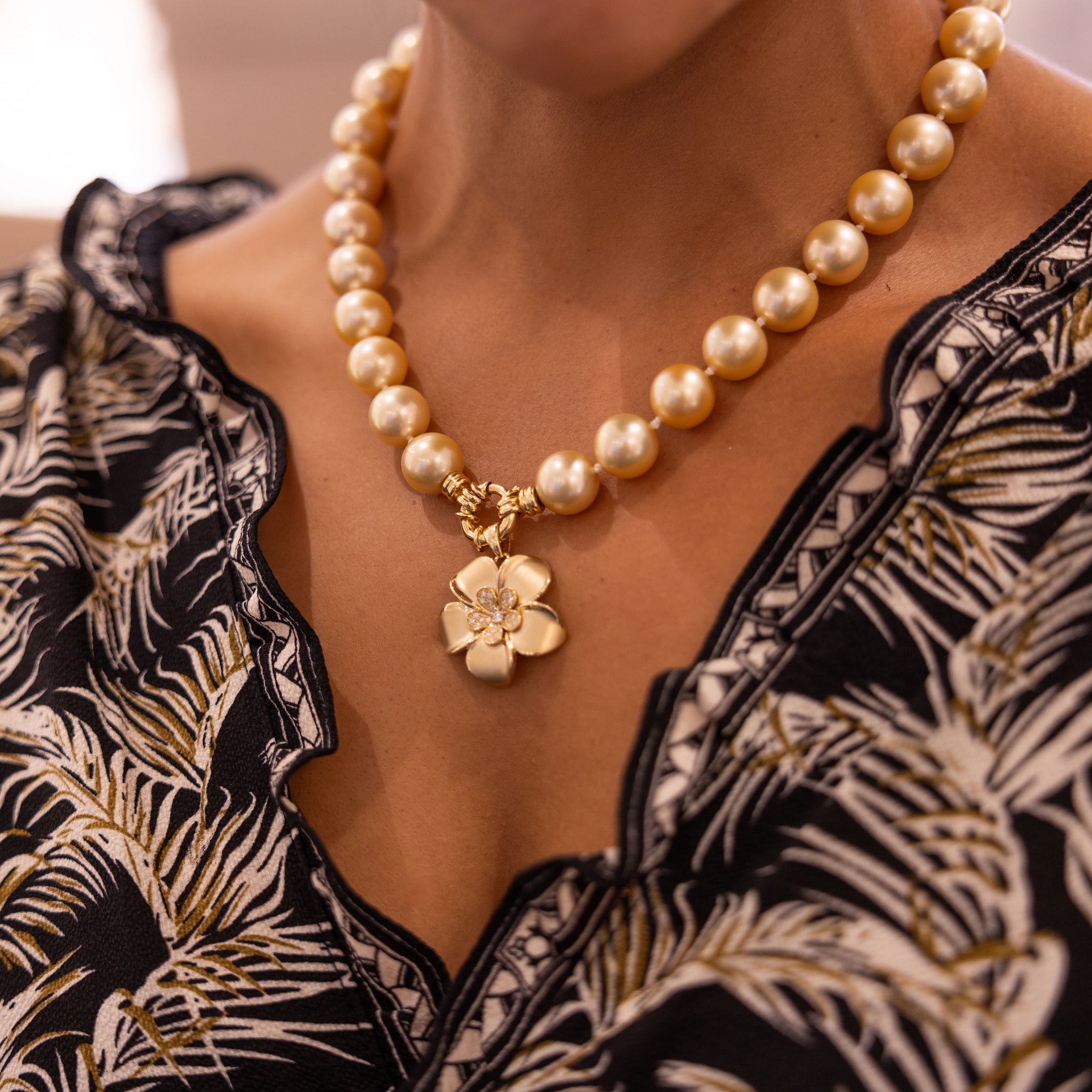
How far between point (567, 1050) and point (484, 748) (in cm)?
17

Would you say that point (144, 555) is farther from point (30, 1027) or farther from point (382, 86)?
point (382, 86)

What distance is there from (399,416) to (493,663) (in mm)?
193

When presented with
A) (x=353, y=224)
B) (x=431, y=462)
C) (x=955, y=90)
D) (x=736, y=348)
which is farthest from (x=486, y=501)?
A: (x=955, y=90)

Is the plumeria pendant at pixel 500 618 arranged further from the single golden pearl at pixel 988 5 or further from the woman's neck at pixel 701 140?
the single golden pearl at pixel 988 5

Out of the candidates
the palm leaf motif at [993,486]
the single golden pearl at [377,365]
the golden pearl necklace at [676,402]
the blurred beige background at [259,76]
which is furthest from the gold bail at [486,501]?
the blurred beige background at [259,76]

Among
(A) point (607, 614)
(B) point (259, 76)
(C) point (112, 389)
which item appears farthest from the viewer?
(B) point (259, 76)

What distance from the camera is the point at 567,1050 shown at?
51 cm

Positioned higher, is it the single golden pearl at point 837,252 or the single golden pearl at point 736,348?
the single golden pearl at point 837,252

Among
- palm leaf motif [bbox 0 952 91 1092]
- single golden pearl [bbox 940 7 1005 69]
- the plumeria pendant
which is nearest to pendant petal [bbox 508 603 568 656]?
the plumeria pendant

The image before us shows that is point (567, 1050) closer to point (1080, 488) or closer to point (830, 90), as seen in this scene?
point (1080, 488)

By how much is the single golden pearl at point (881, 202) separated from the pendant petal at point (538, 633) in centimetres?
31

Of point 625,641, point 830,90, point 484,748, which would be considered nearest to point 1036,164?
point 830,90

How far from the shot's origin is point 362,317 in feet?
2.40

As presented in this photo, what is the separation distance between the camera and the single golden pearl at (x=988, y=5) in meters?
0.67
